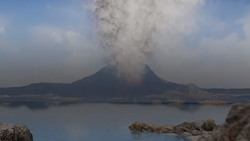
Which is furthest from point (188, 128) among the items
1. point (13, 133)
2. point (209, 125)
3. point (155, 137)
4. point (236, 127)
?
point (236, 127)

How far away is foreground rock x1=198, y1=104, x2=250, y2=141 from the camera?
13031 mm

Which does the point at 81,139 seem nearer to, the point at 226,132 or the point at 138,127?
the point at 138,127

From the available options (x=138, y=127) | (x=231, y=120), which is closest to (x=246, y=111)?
(x=231, y=120)

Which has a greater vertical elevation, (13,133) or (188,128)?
(13,133)

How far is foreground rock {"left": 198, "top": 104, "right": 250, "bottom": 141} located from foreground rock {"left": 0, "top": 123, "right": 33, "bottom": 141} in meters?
32.7

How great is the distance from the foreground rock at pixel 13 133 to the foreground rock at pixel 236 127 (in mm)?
32721

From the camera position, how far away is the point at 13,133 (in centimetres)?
4216

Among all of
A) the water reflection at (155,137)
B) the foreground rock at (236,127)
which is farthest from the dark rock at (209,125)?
the foreground rock at (236,127)

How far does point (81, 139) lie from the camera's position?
110812 millimetres

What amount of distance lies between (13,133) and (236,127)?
Result: 34.6 meters

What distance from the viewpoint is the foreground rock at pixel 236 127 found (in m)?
13.0

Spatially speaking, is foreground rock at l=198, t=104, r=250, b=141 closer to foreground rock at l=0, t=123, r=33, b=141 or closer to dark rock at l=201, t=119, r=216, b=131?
foreground rock at l=0, t=123, r=33, b=141

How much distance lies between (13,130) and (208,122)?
77.5 m

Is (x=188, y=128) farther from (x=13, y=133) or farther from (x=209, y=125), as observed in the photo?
(x=13, y=133)
